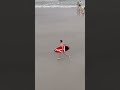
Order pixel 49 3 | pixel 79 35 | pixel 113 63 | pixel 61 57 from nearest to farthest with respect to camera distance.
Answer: pixel 113 63
pixel 61 57
pixel 79 35
pixel 49 3

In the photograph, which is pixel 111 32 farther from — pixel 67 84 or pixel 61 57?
pixel 67 84

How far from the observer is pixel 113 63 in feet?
13.1

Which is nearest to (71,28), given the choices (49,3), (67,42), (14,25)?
(67,42)

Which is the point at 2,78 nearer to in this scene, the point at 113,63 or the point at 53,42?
the point at 113,63

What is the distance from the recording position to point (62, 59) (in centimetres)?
448

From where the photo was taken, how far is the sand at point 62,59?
145 inches

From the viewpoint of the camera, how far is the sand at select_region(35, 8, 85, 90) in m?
3.69

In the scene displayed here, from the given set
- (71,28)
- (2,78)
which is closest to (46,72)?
(2,78)

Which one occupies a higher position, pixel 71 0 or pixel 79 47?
pixel 71 0

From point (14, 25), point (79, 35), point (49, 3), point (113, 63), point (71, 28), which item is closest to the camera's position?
point (113, 63)

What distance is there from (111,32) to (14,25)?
180 cm

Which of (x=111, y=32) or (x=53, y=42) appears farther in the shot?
(x=53, y=42)

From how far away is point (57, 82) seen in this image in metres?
3.69

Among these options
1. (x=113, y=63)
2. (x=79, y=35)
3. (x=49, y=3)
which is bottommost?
(x=113, y=63)
